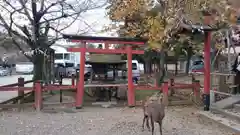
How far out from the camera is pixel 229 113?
29.6 feet

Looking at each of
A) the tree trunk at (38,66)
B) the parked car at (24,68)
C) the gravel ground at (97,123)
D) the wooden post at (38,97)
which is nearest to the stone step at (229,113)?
the gravel ground at (97,123)

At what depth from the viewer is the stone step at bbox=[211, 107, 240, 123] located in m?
8.55

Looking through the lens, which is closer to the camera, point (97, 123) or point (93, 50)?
point (97, 123)

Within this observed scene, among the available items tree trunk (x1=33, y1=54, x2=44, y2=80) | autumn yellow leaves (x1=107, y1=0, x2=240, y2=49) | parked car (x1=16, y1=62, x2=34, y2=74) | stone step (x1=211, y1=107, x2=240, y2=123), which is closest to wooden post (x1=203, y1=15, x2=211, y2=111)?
stone step (x1=211, y1=107, x2=240, y2=123)

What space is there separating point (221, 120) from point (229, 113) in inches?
19.6

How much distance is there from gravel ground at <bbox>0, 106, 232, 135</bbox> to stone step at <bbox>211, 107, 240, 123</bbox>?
23.1 inches

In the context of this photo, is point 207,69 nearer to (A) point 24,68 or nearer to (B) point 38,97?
(B) point 38,97

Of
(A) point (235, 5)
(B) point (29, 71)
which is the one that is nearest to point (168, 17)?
(A) point (235, 5)

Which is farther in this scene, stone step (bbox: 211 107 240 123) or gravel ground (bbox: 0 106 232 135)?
stone step (bbox: 211 107 240 123)

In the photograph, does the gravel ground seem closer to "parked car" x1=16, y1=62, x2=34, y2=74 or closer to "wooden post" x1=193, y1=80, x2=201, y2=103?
"wooden post" x1=193, y1=80, x2=201, y2=103

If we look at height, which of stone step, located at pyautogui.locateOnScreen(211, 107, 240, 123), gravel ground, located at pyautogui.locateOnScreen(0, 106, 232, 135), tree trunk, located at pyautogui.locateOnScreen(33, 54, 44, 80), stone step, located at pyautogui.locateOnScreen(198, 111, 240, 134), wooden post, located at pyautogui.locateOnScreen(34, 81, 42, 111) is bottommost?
gravel ground, located at pyautogui.locateOnScreen(0, 106, 232, 135)

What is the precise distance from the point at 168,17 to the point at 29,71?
1459 inches

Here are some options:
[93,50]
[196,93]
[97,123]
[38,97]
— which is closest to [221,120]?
[97,123]

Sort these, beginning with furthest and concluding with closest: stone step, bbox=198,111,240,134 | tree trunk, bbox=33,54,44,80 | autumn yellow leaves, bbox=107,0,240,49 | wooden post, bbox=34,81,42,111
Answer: tree trunk, bbox=33,54,44,80, wooden post, bbox=34,81,42,111, stone step, bbox=198,111,240,134, autumn yellow leaves, bbox=107,0,240,49
